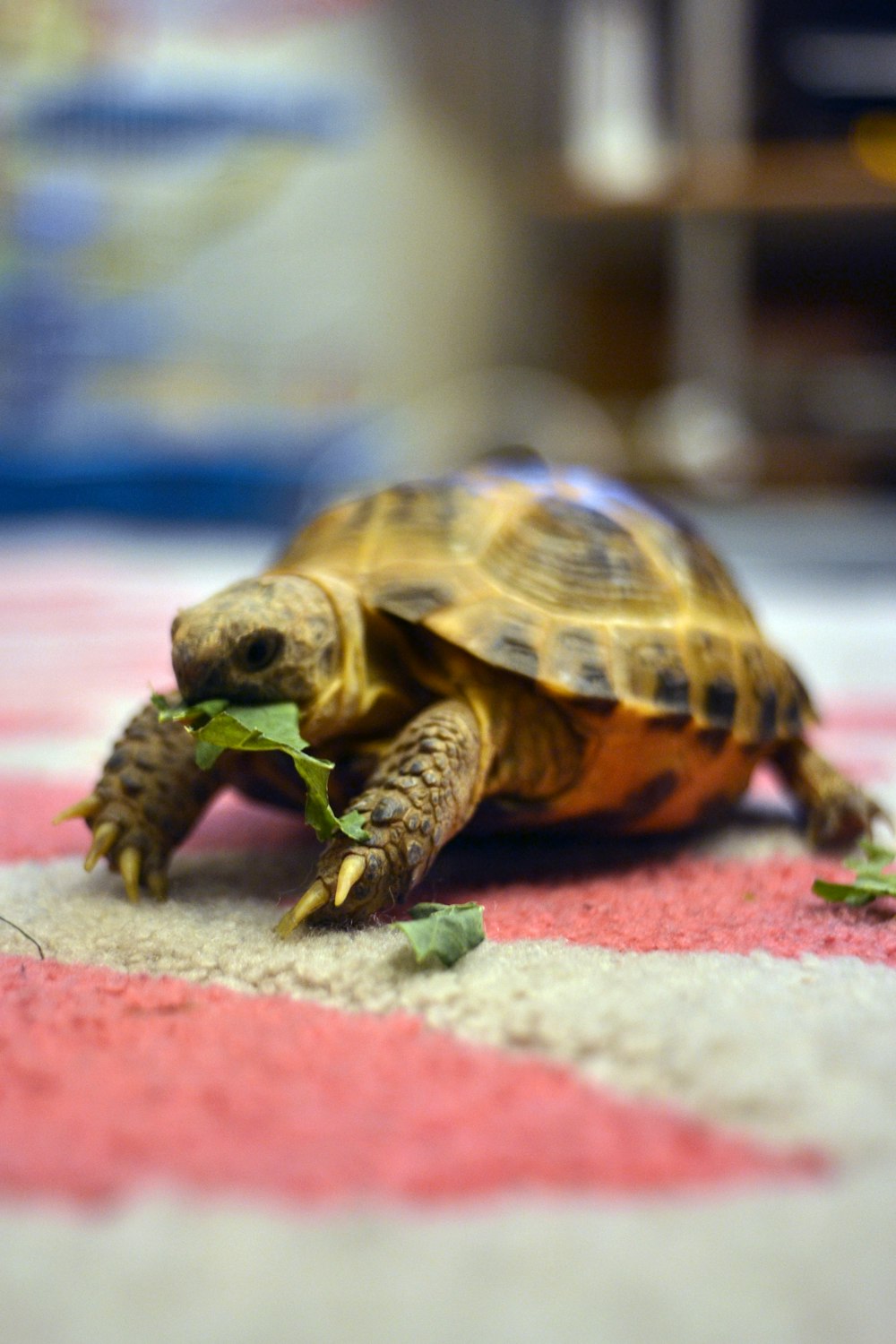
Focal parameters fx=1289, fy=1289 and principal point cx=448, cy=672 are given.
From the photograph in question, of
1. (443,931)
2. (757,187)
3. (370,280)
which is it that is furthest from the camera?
(370,280)

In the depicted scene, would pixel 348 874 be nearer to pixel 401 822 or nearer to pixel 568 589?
pixel 401 822

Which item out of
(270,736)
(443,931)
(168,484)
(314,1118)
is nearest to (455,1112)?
(314,1118)

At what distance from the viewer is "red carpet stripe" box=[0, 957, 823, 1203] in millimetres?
458

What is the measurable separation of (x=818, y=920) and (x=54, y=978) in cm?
45

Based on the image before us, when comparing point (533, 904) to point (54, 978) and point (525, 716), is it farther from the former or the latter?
point (54, 978)

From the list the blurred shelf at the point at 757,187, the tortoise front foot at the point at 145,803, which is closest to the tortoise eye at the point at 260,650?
the tortoise front foot at the point at 145,803

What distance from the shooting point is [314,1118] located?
1.64 ft

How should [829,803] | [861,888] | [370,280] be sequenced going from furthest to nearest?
[370,280]
[829,803]
[861,888]

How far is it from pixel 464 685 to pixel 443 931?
209mm

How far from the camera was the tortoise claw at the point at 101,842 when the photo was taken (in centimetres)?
82

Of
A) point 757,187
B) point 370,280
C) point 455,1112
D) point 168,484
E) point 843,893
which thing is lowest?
point 168,484

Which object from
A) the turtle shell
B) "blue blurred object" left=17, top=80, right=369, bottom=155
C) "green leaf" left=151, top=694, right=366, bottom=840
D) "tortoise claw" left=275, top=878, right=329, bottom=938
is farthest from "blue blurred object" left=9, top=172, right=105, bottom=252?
"tortoise claw" left=275, top=878, right=329, bottom=938

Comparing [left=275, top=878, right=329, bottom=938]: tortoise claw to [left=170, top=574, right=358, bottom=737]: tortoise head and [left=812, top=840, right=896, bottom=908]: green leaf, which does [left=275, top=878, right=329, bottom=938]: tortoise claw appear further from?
[left=812, top=840, right=896, bottom=908]: green leaf

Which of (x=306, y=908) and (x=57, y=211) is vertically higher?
(x=57, y=211)
